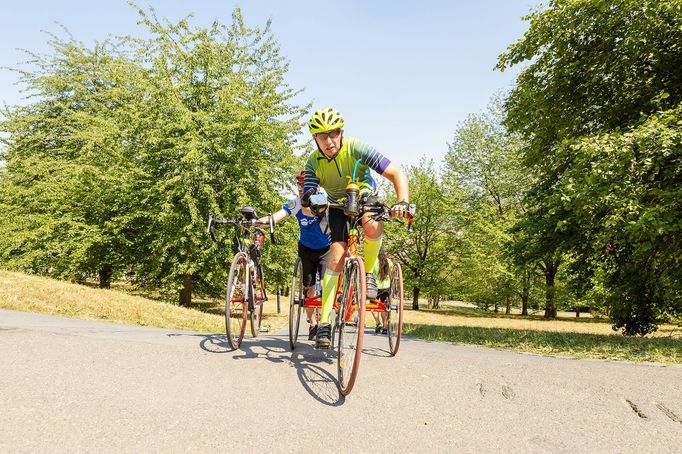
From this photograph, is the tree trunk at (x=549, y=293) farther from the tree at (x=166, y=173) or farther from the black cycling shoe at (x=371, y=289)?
the black cycling shoe at (x=371, y=289)

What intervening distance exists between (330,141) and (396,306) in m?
2.15

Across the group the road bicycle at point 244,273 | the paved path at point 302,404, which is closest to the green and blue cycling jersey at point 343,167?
the road bicycle at point 244,273

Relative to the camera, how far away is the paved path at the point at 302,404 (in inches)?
104

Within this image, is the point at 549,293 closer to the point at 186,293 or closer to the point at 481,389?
the point at 186,293

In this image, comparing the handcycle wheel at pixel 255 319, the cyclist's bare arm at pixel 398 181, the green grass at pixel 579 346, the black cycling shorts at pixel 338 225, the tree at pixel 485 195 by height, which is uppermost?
the tree at pixel 485 195

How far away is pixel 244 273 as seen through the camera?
17.9ft

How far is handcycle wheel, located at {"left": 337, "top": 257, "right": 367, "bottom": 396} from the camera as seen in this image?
3293mm

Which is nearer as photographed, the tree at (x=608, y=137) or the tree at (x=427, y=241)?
the tree at (x=608, y=137)

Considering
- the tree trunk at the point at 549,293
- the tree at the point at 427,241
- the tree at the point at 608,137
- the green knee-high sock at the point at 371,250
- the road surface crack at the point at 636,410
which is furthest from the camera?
the tree at the point at 427,241

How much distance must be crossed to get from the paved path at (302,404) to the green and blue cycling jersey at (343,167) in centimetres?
181

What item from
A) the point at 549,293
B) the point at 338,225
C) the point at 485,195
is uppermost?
the point at 485,195

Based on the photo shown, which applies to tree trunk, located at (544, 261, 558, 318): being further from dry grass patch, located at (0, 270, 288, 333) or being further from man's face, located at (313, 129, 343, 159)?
man's face, located at (313, 129, 343, 159)

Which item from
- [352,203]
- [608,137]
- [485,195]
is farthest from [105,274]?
[485,195]

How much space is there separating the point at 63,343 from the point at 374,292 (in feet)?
10.3
